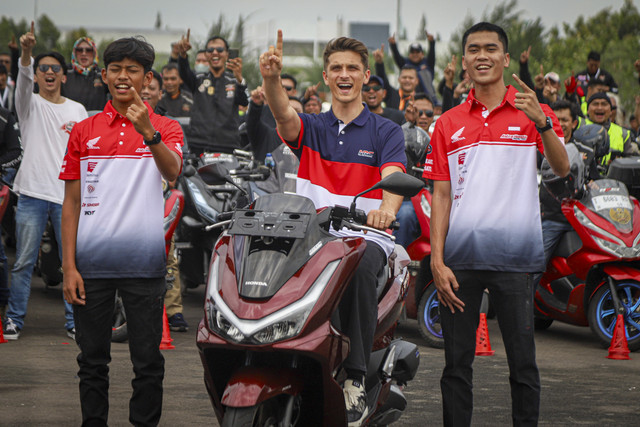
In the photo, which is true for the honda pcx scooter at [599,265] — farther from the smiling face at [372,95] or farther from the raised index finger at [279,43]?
the raised index finger at [279,43]

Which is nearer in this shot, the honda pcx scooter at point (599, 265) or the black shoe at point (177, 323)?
the honda pcx scooter at point (599, 265)

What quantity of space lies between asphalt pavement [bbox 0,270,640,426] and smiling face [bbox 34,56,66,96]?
2.22 m

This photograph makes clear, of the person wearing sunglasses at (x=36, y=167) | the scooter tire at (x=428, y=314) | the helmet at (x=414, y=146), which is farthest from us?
the helmet at (x=414, y=146)

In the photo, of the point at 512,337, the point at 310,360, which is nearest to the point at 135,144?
the point at 310,360

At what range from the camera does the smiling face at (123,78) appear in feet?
17.4

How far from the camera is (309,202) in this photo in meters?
4.78

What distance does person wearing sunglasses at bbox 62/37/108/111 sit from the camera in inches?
457

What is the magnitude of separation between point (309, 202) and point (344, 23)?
10315 cm

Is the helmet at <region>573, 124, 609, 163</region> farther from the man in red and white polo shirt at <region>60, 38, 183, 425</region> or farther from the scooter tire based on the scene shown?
the man in red and white polo shirt at <region>60, 38, 183, 425</region>

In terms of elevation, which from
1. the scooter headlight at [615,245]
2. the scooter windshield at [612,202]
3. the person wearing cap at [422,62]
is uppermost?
the person wearing cap at [422,62]

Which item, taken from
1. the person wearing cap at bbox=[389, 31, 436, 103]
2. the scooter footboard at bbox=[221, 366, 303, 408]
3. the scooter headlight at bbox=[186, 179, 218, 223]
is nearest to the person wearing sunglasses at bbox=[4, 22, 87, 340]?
the scooter headlight at bbox=[186, 179, 218, 223]

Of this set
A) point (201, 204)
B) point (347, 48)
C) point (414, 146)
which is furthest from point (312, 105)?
point (347, 48)

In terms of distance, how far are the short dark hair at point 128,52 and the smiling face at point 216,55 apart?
707 cm

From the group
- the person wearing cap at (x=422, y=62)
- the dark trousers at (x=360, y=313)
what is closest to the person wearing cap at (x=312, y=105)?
the person wearing cap at (x=422, y=62)
